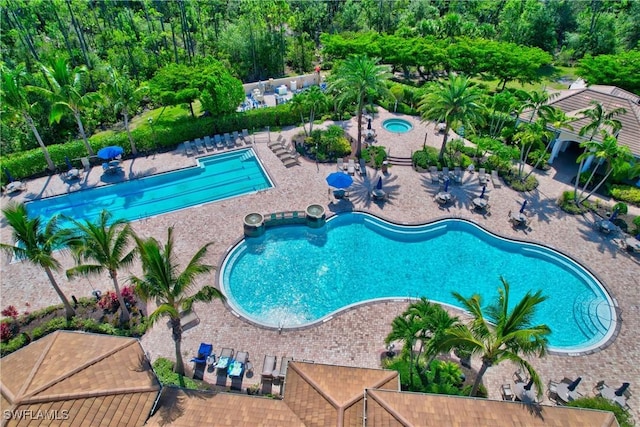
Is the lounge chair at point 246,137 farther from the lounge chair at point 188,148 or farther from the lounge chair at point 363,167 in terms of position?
the lounge chair at point 363,167

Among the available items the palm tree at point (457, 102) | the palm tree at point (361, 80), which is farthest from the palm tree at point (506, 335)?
the palm tree at point (361, 80)

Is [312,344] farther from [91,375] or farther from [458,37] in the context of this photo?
[458,37]

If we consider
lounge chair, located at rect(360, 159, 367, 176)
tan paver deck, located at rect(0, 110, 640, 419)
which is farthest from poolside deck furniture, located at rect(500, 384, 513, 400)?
lounge chair, located at rect(360, 159, 367, 176)

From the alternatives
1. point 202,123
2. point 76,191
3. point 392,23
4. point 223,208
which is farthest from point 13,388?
point 392,23

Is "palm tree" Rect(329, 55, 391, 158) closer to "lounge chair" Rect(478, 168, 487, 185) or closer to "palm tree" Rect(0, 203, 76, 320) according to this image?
"lounge chair" Rect(478, 168, 487, 185)

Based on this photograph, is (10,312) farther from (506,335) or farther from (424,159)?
(424,159)

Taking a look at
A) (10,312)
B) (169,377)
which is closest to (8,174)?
(10,312)

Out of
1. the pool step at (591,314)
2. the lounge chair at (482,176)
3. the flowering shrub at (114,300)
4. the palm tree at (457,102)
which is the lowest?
the pool step at (591,314)
